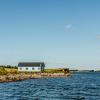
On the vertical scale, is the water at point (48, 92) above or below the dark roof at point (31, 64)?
below

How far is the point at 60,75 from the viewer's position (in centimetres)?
14525

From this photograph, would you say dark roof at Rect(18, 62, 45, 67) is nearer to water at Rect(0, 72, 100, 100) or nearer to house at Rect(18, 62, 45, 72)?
house at Rect(18, 62, 45, 72)

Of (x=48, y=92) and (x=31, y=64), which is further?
(x=31, y=64)

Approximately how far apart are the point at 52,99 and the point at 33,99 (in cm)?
318

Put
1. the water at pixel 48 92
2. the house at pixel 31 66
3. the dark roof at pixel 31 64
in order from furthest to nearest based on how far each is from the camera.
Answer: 1. the dark roof at pixel 31 64
2. the house at pixel 31 66
3. the water at pixel 48 92

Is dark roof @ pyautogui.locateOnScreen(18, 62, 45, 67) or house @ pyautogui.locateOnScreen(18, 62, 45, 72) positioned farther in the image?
dark roof @ pyautogui.locateOnScreen(18, 62, 45, 67)

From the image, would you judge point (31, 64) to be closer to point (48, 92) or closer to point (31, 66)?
point (31, 66)

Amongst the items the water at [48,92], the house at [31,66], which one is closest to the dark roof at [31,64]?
the house at [31,66]

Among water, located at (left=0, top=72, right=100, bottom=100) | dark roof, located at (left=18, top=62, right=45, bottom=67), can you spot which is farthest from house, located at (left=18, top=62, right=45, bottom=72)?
water, located at (left=0, top=72, right=100, bottom=100)

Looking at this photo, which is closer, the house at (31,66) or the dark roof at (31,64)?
the house at (31,66)

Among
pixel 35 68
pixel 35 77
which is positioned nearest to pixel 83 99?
pixel 35 77

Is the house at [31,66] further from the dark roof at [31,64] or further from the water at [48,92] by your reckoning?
the water at [48,92]

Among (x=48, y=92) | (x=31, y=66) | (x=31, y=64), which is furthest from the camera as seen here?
(x=31, y=64)

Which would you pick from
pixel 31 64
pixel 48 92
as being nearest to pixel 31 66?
pixel 31 64
